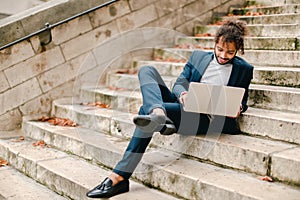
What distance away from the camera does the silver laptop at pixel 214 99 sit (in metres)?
3.29

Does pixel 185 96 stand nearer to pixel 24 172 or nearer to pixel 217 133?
pixel 217 133

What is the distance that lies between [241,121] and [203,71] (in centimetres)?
Result: 58

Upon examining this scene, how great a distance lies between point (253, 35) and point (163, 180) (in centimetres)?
332

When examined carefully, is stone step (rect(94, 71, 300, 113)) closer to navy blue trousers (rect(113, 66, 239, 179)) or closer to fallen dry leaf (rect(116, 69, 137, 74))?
fallen dry leaf (rect(116, 69, 137, 74))

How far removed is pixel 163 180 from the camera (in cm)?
339

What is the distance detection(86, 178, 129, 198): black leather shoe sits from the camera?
325 cm

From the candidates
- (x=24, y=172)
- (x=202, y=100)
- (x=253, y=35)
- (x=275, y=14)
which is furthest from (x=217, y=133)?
(x=275, y=14)

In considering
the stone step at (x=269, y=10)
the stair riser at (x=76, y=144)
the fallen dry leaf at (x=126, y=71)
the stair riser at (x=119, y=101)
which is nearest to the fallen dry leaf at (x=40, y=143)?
the stair riser at (x=76, y=144)

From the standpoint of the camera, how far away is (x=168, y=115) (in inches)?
138

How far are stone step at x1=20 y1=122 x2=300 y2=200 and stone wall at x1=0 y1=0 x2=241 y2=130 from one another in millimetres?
1281

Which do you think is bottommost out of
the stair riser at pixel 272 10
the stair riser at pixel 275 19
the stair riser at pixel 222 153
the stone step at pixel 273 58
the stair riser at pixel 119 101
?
the stair riser at pixel 222 153

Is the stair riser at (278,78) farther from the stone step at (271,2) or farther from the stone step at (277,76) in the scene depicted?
the stone step at (271,2)

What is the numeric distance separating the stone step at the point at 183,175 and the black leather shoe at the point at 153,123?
0.38 m

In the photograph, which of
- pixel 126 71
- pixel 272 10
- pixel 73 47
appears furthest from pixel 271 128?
pixel 272 10
